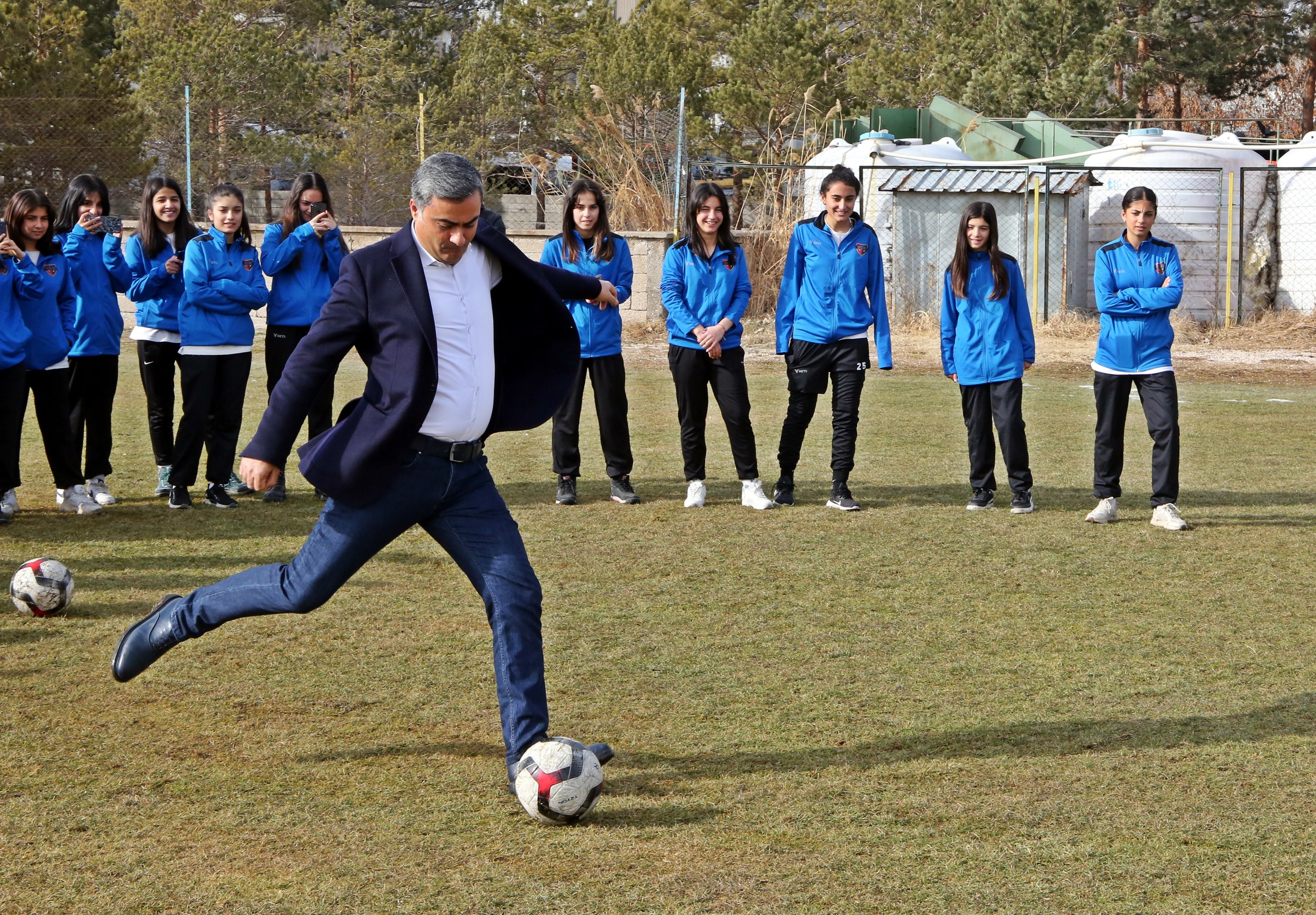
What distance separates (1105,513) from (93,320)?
6057mm

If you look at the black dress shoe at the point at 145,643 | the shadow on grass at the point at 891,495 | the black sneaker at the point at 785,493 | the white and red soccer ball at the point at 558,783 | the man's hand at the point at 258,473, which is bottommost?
the shadow on grass at the point at 891,495

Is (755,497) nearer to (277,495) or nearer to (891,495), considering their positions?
(891,495)

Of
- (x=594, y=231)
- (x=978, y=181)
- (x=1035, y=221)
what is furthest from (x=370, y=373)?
(x=978, y=181)

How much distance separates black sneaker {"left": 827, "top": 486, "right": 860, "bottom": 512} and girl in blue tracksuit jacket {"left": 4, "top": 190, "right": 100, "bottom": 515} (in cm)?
438

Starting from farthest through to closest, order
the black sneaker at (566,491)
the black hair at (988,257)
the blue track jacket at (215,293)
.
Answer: the black sneaker at (566,491) → the black hair at (988,257) → the blue track jacket at (215,293)

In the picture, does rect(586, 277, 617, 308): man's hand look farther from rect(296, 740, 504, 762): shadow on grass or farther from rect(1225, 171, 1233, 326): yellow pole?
rect(1225, 171, 1233, 326): yellow pole

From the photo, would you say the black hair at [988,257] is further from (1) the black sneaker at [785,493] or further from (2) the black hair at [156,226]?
(2) the black hair at [156,226]

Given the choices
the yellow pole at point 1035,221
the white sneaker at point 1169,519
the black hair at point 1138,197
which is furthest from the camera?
the yellow pole at point 1035,221

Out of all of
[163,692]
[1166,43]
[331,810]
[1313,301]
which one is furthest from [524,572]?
[1166,43]

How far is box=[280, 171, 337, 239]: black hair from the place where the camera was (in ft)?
29.3

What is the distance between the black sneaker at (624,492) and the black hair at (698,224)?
1.46 m

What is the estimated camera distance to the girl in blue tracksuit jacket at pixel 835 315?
28.8 ft

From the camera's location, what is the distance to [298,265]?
8.91 meters

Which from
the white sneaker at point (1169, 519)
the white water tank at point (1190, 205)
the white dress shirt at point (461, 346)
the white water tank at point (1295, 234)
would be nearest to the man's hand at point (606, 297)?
the white dress shirt at point (461, 346)
